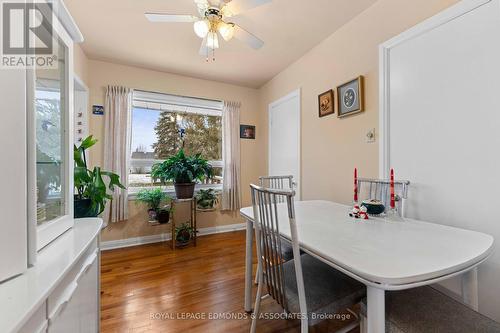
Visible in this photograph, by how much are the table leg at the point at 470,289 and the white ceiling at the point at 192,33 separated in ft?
6.88

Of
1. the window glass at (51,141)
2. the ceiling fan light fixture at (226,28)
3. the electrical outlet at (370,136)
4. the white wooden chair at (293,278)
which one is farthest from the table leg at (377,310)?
the ceiling fan light fixture at (226,28)

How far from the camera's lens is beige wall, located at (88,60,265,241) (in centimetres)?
282

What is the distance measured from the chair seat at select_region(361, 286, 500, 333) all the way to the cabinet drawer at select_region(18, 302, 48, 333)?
115 centimetres

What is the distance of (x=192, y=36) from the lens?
2299 mm

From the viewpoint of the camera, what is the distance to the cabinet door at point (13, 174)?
630mm

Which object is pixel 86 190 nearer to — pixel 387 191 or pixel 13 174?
pixel 13 174

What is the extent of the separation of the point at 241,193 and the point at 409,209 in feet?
8.18

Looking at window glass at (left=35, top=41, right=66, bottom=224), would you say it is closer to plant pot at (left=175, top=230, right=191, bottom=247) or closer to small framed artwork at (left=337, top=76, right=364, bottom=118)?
plant pot at (left=175, top=230, right=191, bottom=247)

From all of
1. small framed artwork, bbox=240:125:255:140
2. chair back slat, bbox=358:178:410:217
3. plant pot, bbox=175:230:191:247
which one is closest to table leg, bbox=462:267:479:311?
chair back slat, bbox=358:178:410:217

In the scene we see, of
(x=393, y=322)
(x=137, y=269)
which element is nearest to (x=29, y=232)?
(x=393, y=322)

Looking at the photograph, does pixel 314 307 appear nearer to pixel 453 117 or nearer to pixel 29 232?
pixel 29 232

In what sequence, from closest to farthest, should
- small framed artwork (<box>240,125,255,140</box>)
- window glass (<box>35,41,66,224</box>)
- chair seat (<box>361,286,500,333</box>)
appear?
chair seat (<box>361,286,500,333</box>) → window glass (<box>35,41,66,224</box>) → small framed artwork (<box>240,125,255,140</box>)

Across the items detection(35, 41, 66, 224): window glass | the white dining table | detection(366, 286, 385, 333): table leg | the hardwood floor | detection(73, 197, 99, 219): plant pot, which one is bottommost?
the hardwood floor

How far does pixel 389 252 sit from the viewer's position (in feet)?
2.87
